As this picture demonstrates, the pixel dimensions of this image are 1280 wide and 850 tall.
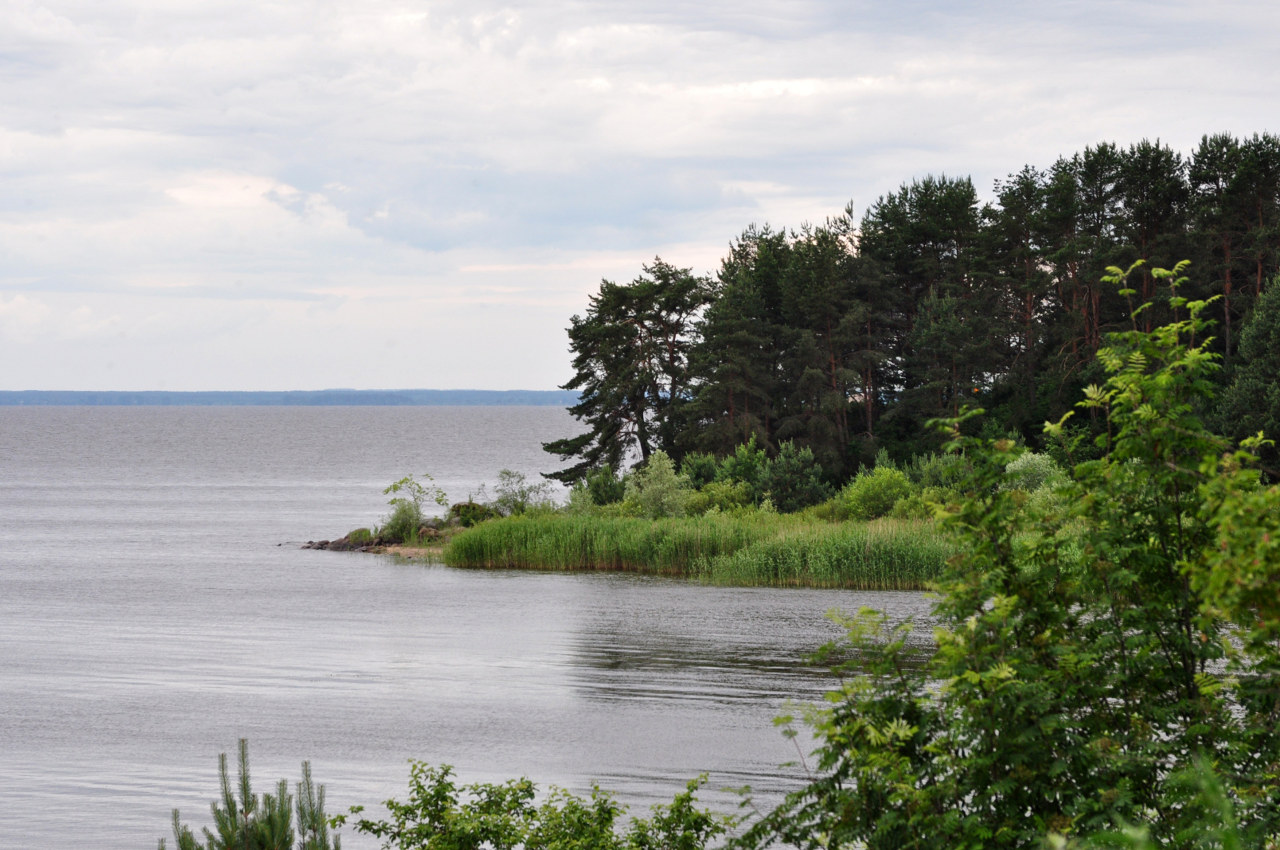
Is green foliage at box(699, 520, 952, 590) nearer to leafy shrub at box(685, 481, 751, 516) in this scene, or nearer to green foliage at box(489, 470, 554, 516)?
leafy shrub at box(685, 481, 751, 516)

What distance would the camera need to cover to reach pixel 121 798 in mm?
13789

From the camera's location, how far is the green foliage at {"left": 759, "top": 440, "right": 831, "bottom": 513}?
45438 millimetres

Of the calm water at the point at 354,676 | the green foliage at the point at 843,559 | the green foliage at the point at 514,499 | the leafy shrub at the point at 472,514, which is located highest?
the green foliage at the point at 514,499

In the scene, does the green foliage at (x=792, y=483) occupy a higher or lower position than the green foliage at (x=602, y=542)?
higher

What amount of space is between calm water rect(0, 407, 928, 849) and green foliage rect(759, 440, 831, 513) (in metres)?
10.6

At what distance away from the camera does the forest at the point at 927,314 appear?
45156 millimetres

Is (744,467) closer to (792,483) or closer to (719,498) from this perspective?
(792,483)

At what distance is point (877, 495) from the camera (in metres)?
42.4

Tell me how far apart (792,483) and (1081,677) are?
39.9 m

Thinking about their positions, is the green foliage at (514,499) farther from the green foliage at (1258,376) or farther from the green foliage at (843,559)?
the green foliage at (1258,376)

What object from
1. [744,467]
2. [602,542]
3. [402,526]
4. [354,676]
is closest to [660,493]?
[744,467]

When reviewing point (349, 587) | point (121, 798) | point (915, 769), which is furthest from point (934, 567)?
point (915, 769)

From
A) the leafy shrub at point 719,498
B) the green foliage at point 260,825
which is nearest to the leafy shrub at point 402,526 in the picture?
the leafy shrub at point 719,498

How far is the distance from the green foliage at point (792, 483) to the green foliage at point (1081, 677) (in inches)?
1534
